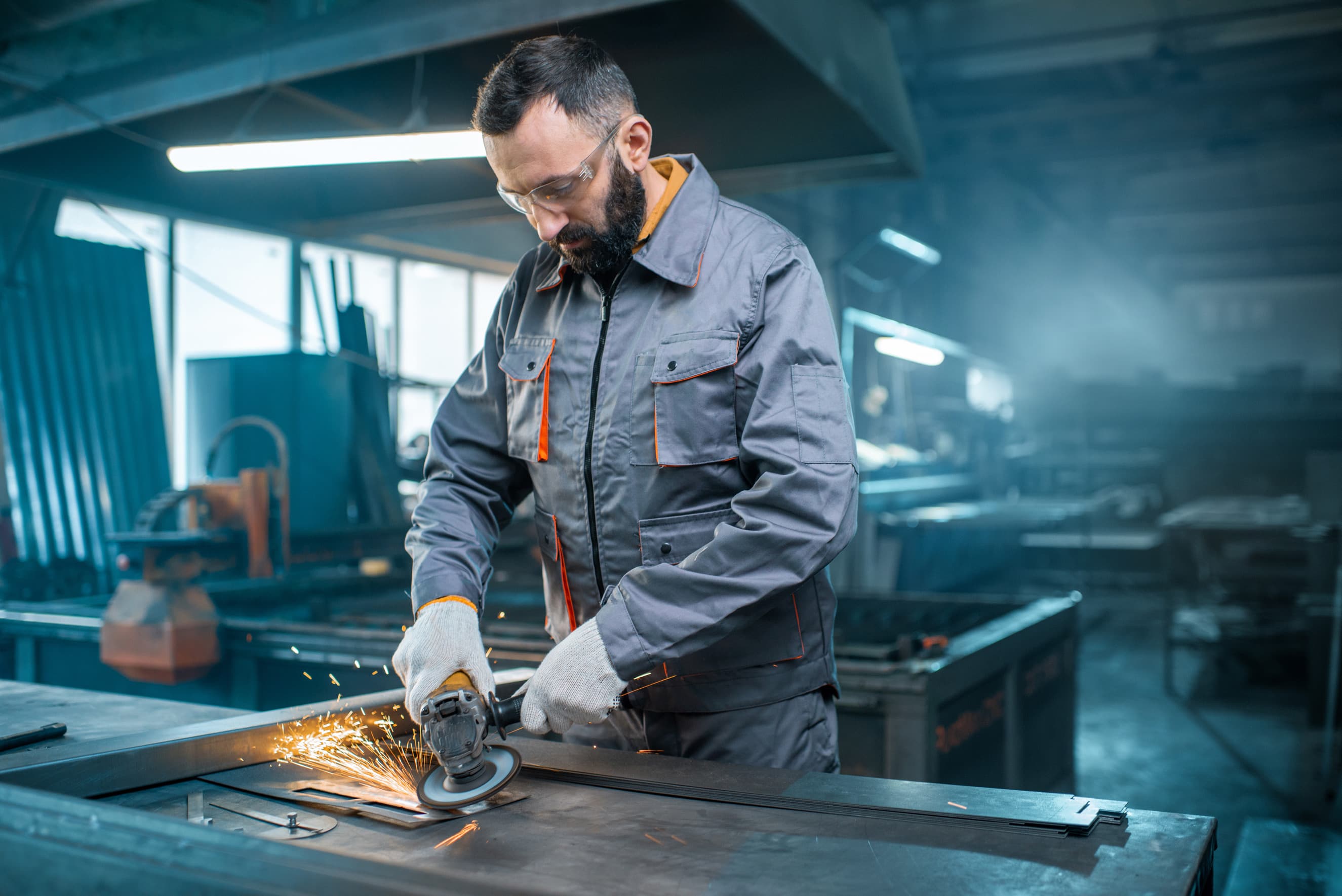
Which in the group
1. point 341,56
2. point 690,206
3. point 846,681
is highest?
point 341,56

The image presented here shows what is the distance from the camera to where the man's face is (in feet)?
4.01

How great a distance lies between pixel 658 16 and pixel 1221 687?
424cm

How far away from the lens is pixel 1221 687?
4.93m

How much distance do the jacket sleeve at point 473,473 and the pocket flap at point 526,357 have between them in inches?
2.7

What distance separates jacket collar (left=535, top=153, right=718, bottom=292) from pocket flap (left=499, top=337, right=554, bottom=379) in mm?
171

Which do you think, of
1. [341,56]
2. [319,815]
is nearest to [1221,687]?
[341,56]

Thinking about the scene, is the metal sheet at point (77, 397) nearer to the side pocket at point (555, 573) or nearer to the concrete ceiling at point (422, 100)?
the concrete ceiling at point (422, 100)

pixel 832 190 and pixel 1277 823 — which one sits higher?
pixel 832 190

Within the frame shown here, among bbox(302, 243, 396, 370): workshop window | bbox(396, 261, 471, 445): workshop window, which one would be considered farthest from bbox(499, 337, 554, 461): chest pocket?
bbox(396, 261, 471, 445): workshop window

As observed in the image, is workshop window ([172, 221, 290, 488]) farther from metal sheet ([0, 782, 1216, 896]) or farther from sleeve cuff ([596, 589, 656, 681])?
metal sheet ([0, 782, 1216, 896])

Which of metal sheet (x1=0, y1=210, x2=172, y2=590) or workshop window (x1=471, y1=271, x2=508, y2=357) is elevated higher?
workshop window (x1=471, y1=271, x2=508, y2=357)

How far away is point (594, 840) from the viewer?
938mm

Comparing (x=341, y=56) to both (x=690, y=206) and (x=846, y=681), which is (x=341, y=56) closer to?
(x=690, y=206)

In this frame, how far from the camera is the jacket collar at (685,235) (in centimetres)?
127
